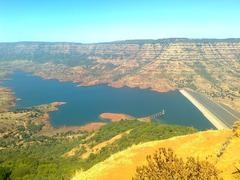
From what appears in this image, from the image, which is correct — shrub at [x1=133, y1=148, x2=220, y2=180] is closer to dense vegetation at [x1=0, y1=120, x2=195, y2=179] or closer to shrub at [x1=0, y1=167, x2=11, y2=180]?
dense vegetation at [x1=0, y1=120, x2=195, y2=179]

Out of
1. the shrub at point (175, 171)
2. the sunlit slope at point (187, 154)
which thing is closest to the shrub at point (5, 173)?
the sunlit slope at point (187, 154)

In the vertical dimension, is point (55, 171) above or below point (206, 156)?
below

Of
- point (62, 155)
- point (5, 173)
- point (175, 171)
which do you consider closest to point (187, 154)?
point (175, 171)

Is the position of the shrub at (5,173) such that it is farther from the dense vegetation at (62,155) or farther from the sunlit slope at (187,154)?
the sunlit slope at (187,154)

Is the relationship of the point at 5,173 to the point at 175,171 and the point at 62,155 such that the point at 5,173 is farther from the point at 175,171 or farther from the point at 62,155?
the point at 175,171

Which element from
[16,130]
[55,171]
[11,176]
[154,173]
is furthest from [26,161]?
[16,130]

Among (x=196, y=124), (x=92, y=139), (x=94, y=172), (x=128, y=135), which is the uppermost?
(x=94, y=172)

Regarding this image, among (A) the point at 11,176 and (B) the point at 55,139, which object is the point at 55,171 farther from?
(B) the point at 55,139

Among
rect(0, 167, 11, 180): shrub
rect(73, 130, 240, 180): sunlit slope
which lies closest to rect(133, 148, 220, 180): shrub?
rect(73, 130, 240, 180): sunlit slope
